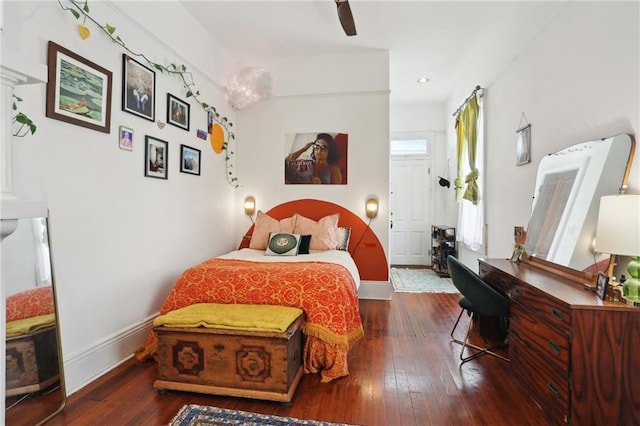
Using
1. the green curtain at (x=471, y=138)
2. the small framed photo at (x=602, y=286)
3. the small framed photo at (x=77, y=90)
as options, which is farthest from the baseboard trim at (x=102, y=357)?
the green curtain at (x=471, y=138)

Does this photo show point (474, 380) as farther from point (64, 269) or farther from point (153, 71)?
point (153, 71)

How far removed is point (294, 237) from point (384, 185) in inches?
56.8

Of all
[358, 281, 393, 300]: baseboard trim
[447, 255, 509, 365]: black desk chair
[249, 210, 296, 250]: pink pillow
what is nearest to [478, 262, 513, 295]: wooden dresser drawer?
[447, 255, 509, 365]: black desk chair

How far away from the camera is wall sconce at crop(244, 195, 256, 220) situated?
14.4ft

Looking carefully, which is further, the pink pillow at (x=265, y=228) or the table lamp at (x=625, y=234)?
the pink pillow at (x=265, y=228)

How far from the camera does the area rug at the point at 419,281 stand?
448 cm

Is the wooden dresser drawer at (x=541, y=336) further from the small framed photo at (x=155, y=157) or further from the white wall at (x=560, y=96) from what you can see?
the small framed photo at (x=155, y=157)

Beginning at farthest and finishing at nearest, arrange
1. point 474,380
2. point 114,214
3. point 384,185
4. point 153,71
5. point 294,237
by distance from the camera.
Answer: point 384,185 < point 294,237 < point 153,71 < point 114,214 < point 474,380

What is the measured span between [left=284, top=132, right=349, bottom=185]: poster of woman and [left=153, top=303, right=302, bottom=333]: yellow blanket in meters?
2.40

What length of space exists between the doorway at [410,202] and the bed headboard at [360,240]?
7.46 feet

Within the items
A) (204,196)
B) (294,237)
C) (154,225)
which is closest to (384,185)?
(294,237)

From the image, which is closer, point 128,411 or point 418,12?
point 128,411

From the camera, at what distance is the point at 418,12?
326cm

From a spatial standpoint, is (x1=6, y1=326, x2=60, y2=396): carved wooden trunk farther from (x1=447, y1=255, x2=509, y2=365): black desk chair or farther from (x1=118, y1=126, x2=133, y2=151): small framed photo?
(x1=447, y1=255, x2=509, y2=365): black desk chair
